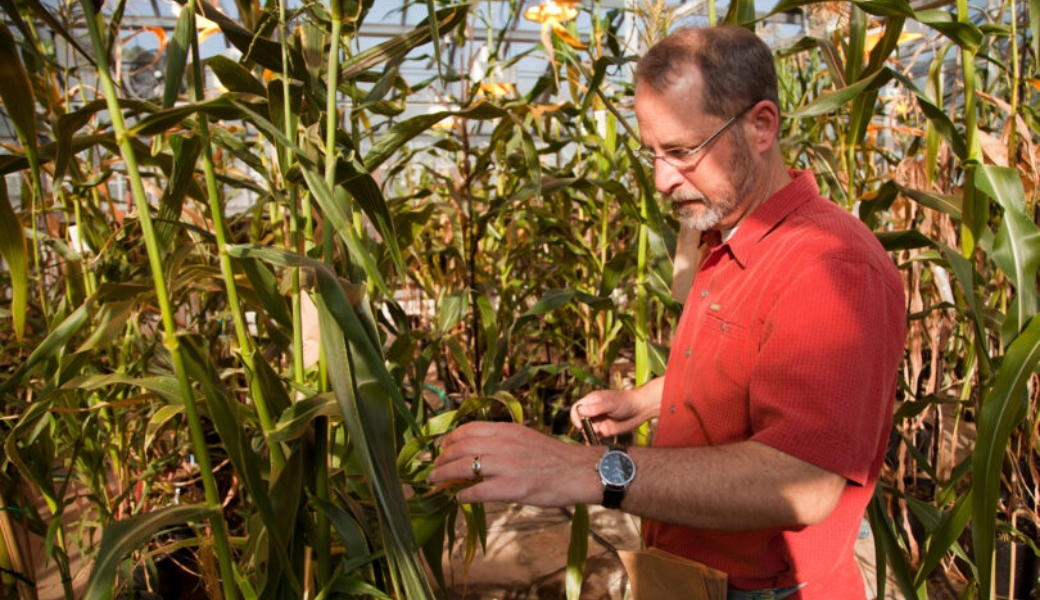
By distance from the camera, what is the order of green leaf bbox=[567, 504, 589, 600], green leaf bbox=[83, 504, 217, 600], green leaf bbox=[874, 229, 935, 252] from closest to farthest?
1. green leaf bbox=[83, 504, 217, 600]
2. green leaf bbox=[874, 229, 935, 252]
3. green leaf bbox=[567, 504, 589, 600]

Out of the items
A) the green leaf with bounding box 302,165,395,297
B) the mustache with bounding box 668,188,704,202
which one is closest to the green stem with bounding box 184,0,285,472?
the green leaf with bounding box 302,165,395,297

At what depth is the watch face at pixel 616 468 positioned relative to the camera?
2.62 ft

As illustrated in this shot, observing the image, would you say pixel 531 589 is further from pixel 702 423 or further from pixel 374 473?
pixel 374 473

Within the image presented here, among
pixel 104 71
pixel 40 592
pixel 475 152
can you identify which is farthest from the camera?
pixel 475 152

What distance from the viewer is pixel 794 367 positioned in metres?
0.78

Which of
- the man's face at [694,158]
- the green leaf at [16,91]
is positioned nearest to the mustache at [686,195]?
the man's face at [694,158]

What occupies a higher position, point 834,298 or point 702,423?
point 834,298

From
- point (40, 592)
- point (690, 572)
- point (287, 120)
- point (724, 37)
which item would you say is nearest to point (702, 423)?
point (690, 572)

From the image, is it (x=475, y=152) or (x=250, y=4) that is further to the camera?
(x=475, y=152)

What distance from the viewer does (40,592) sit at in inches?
65.4

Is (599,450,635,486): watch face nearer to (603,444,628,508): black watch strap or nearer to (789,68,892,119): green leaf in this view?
(603,444,628,508): black watch strap

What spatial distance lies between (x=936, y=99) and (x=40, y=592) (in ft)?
6.54

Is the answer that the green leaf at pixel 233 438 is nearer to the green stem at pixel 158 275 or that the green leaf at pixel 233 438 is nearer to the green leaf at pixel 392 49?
the green stem at pixel 158 275

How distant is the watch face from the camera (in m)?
0.80
